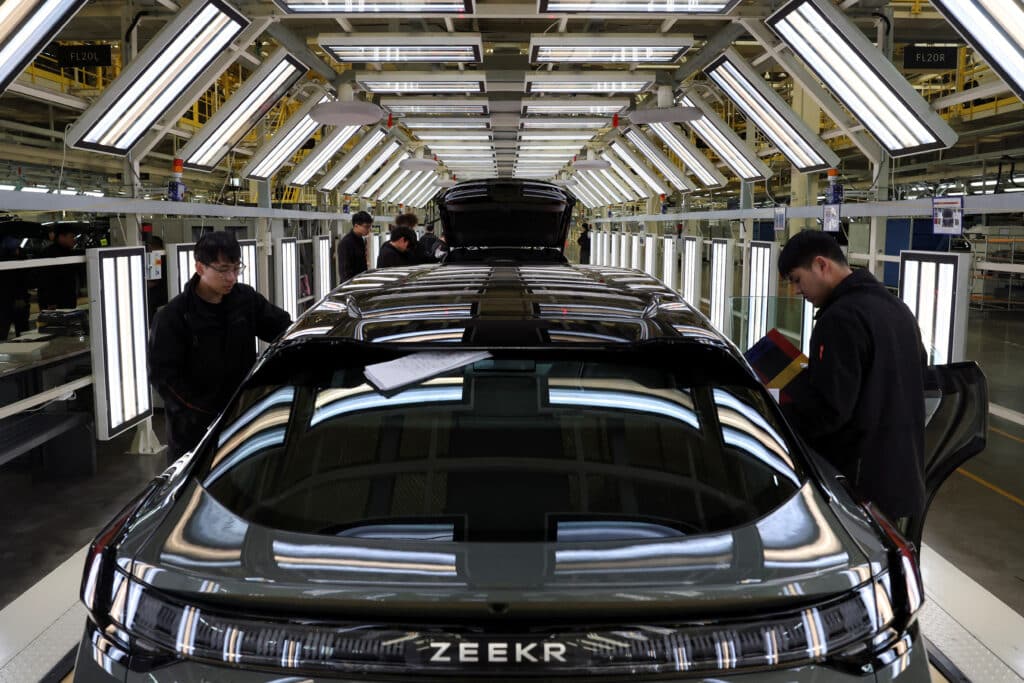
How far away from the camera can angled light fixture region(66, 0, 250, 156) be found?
5.86 m

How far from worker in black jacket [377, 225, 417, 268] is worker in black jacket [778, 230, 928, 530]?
577 centimetres

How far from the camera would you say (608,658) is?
49.6 inches

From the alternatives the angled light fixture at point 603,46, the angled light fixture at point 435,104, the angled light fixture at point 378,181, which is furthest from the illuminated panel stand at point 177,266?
the angled light fixture at point 378,181

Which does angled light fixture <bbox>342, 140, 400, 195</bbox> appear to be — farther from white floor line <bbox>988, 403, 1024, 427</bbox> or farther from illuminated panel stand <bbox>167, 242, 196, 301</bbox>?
white floor line <bbox>988, 403, 1024, 427</bbox>

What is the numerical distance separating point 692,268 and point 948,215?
7.20 m

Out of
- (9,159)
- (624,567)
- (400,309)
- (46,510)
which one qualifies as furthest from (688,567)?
(9,159)

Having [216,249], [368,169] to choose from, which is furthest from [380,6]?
[368,169]

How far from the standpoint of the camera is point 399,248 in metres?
8.45

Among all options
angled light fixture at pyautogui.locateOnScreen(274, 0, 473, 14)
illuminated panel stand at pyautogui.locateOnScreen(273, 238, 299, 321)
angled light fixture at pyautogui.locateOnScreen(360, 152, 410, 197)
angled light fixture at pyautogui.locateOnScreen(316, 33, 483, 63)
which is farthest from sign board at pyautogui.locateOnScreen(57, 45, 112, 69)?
angled light fixture at pyautogui.locateOnScreen(360, 152, 410, 197)

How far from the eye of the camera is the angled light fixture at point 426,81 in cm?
877

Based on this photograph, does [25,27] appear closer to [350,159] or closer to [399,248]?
[399,248]

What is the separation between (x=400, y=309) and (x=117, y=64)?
1442 cm

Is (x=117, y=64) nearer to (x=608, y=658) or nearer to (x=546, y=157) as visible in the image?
(x=546, y=157)

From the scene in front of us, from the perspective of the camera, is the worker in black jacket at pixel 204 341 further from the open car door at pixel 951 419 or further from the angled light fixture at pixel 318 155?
the angled light fixture at pixel 318 155
